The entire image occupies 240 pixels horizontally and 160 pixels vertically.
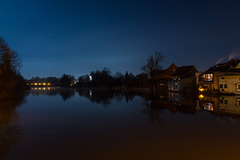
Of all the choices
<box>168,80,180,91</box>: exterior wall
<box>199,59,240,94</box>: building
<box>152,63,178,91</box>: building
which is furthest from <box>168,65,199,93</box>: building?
<box>152,63,178,91</box>: building

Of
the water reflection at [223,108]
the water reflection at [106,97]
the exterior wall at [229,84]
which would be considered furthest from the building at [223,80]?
the water reflection at [106,97]

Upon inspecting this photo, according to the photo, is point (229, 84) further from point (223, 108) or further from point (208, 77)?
point (223, 108)

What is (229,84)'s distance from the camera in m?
31.8

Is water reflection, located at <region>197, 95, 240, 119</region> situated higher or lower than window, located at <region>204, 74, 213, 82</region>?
lower

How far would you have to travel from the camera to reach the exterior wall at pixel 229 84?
30766 mm

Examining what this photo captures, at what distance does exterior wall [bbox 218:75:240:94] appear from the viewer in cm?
3077

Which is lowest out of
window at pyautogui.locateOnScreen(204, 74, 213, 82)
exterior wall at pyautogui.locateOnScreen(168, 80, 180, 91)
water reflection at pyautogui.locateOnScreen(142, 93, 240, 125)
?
water reflection at pyautogui.locateOnScreen(142, 93, 240, 125)

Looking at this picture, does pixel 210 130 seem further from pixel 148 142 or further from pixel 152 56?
pixel 152 56

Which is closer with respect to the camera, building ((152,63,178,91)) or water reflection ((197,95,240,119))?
water reflection ((197,95,240,119))

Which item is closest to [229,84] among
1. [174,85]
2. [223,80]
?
[223,80]

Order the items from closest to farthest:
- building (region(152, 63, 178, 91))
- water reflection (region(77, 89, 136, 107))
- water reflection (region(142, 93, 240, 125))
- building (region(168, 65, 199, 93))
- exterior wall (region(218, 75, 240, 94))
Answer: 1. water reflection (region(142, 93, 240, 125))
2. water reflection (region(77, 89, 136, 107))
3. exterior wall (region(218, 75, 240, 94))
4. building (region(168, 65, 199, 93))
5. building (region(152, 63, 178, 91))

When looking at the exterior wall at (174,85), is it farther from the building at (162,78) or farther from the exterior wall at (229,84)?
the exterior wall at (229,84)

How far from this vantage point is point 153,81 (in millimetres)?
54719

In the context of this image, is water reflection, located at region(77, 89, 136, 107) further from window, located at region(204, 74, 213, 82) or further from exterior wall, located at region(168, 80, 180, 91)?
window, located at region(204, 74, 213, 82)
